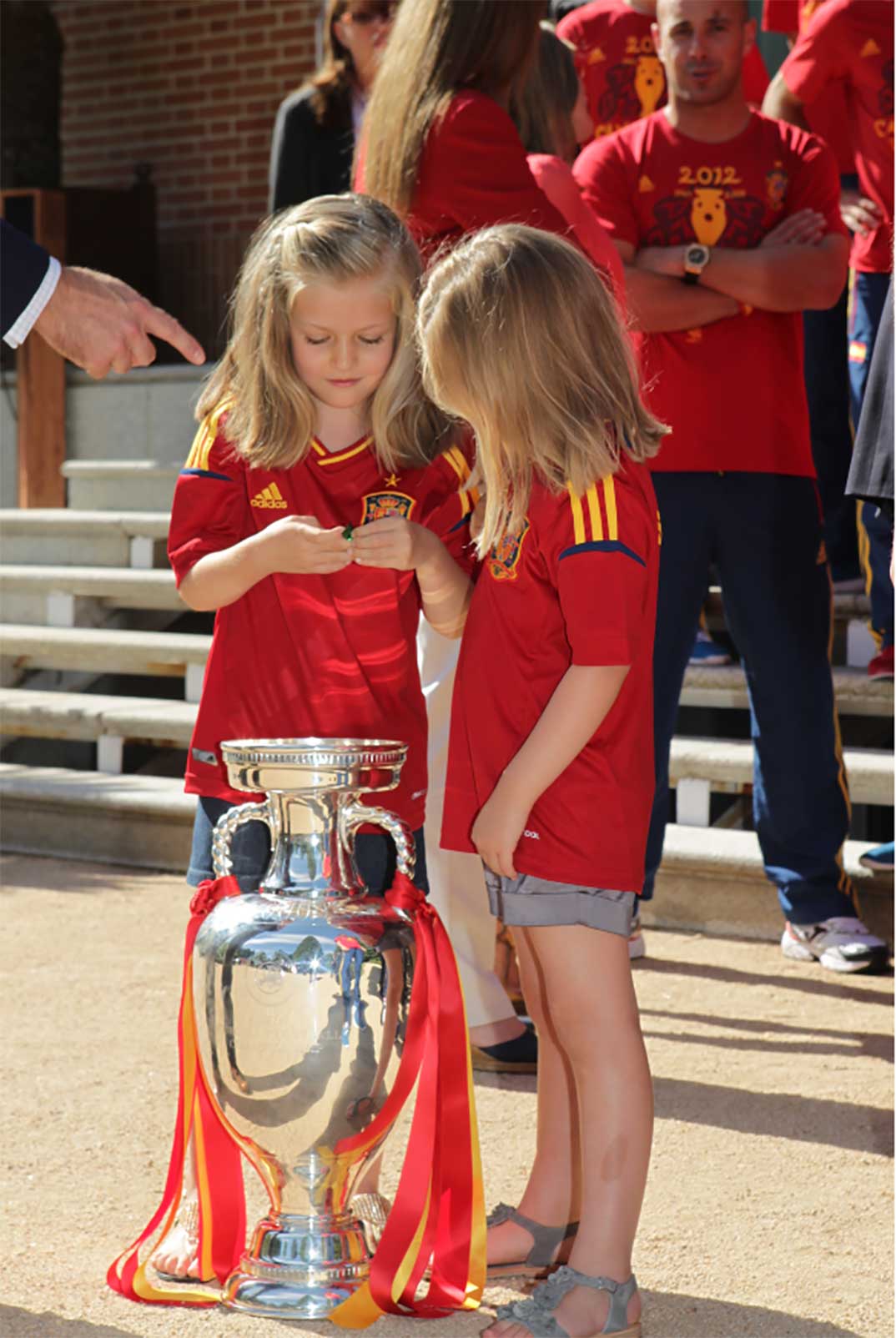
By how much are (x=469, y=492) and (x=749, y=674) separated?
1.72m

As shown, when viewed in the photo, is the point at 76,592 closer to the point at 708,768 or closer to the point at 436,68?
the point at 708,768

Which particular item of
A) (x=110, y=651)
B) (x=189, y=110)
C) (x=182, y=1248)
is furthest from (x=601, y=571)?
(x=189, y=110)

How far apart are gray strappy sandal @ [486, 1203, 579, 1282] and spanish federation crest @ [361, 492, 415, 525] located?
3.37ft

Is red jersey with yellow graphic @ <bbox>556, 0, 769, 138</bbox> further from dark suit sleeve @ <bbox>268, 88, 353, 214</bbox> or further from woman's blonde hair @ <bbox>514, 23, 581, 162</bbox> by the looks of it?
woman's blonde hair @ <bbox>514, 23, 581, 162</bbox>

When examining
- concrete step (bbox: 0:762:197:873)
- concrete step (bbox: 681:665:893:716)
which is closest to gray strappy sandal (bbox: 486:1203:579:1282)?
concrete step (bbox: 681:665:893:716)

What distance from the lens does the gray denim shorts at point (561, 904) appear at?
2268 millimetres

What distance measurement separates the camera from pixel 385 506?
8.23 feet

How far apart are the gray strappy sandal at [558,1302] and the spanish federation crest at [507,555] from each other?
92 centimetres

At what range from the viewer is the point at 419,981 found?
92.4 inches

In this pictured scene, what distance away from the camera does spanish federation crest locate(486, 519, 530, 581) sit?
2.30 metres

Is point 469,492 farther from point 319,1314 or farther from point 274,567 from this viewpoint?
point 319,1314

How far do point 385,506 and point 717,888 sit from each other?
239cm

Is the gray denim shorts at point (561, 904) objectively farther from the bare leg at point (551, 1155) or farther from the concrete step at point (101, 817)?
the concrete step at point (101, 817)

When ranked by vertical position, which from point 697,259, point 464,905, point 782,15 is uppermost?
point 782,15
